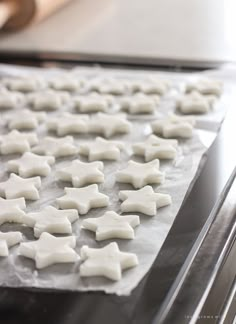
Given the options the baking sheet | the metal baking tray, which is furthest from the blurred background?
the metal baking tray

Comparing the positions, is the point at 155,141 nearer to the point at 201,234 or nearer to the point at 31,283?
the point at 201,234

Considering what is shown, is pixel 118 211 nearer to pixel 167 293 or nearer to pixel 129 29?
pixel 167 293

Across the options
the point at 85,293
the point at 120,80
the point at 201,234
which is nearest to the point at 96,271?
the point at 85,293

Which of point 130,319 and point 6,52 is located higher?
point 130,319

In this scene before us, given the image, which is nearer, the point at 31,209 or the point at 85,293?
the point at 85,293

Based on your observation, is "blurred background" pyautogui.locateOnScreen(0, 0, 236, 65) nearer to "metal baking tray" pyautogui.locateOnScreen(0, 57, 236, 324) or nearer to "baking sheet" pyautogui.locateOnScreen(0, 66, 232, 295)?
"baking sheet" pyautogui.locateOnScreen(0, 66, 232, 295)

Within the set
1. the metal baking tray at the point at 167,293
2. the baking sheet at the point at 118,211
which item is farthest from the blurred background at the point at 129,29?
the metal baking tray at the point at 167,293

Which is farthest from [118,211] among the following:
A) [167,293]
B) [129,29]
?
[129,29]
